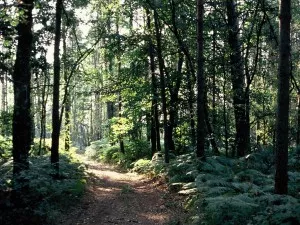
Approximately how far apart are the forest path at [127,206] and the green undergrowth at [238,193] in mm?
735

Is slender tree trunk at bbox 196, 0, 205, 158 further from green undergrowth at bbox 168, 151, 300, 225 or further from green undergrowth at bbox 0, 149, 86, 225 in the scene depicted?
green undergrowth at bbox 0, 149, 86, 225

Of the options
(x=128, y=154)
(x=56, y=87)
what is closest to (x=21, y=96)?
(x=56, y=87)

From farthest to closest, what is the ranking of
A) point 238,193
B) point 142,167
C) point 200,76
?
point 142,167 → point 200,76 → point 238,193

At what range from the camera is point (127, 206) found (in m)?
11.4

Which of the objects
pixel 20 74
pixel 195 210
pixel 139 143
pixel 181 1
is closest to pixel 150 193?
pixel 195 210

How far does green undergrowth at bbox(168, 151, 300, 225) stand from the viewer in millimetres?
6779

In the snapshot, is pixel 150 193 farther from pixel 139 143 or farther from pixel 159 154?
pixel 139 143

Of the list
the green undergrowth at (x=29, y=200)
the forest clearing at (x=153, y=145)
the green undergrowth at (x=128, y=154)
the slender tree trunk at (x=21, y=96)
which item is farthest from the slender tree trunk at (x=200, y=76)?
the green undergrowth at (x=128, y=154)

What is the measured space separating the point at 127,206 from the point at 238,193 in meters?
4.05

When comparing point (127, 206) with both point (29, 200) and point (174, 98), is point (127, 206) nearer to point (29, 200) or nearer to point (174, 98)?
point (29, 200)

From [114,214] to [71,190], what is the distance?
6.60 feet

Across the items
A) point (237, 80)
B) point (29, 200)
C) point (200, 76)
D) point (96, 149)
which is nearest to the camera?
point (29, 200)

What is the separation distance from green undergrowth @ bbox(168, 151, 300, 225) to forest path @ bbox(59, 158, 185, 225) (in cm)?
73

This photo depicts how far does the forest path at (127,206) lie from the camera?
9.63m
